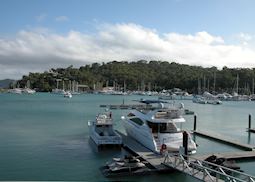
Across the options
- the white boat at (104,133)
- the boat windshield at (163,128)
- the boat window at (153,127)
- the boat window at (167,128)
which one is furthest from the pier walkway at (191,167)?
the white boat at (104,133)

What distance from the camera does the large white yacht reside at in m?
26.5

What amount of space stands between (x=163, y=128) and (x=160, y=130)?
0.28 m

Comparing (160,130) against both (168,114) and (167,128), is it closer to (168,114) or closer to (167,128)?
(167,128)

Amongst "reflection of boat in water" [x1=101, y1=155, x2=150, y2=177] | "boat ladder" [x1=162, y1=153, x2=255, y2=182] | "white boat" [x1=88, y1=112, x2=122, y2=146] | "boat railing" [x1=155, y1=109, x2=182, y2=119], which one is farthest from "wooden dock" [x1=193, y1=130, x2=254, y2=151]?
"reflection of boat in water" [x1=101, y1=155, x2=150, y2=177]

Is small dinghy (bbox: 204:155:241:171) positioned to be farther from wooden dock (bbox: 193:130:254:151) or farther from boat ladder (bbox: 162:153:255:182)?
wooden dock (bbox: 193:130:254:151)

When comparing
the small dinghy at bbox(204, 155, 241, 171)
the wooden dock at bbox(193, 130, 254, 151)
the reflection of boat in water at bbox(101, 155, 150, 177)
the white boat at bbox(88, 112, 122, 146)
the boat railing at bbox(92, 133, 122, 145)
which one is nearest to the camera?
the reflection of boat in water at bbox(101, 155, 150, 177)

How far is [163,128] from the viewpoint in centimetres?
2841

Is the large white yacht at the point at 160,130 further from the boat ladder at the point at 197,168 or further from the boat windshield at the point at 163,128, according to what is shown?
the boat ladder at the point at 197,168

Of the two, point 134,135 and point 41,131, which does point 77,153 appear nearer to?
point 134,135

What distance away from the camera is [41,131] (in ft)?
142

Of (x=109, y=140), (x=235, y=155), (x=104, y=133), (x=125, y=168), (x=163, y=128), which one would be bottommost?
(x=125, y=168)

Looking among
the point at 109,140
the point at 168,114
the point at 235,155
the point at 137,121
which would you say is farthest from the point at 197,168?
the point at 137,121

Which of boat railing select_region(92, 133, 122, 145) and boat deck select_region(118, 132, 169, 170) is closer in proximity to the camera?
boat deck select_region(118, 132, 169, 170)

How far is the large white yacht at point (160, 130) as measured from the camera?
26.5m
